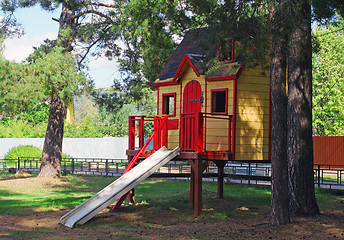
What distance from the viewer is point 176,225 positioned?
14.3 metres

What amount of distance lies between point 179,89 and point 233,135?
10.9 feet

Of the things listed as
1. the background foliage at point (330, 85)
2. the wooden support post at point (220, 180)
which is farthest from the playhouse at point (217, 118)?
the background foliage at point (330, 85)

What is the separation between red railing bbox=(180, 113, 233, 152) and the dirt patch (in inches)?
84.5

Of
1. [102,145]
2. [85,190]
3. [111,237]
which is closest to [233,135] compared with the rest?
[111,237]

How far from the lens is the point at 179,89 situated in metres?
18.8

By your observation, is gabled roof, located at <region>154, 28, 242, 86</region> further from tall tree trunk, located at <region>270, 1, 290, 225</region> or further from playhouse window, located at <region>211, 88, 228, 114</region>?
tall tree trunk, located at <region>270, 1, 290, 225</region>

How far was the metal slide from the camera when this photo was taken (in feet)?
46.2

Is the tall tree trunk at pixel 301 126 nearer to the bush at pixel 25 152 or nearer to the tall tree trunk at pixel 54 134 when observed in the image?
the tall tree trunk at pixel 54 134

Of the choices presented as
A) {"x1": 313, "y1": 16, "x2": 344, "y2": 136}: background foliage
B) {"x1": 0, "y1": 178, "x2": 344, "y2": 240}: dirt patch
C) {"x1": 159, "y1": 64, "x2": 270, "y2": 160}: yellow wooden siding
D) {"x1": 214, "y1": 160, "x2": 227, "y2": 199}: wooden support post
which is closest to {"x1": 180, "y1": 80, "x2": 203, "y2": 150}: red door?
{"x1": 159, "y1": 64, "x2": 270, "y2": 160}: yellow wooden siding

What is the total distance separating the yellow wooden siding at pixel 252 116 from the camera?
16.6 meters

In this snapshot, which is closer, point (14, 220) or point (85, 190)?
point (14, 220)

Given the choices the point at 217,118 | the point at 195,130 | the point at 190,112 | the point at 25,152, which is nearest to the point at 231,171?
the point at 190,112

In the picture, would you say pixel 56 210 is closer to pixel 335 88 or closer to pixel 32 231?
pixel 32 231

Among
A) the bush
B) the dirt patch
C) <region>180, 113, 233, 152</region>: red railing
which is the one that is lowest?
the dirt patch
